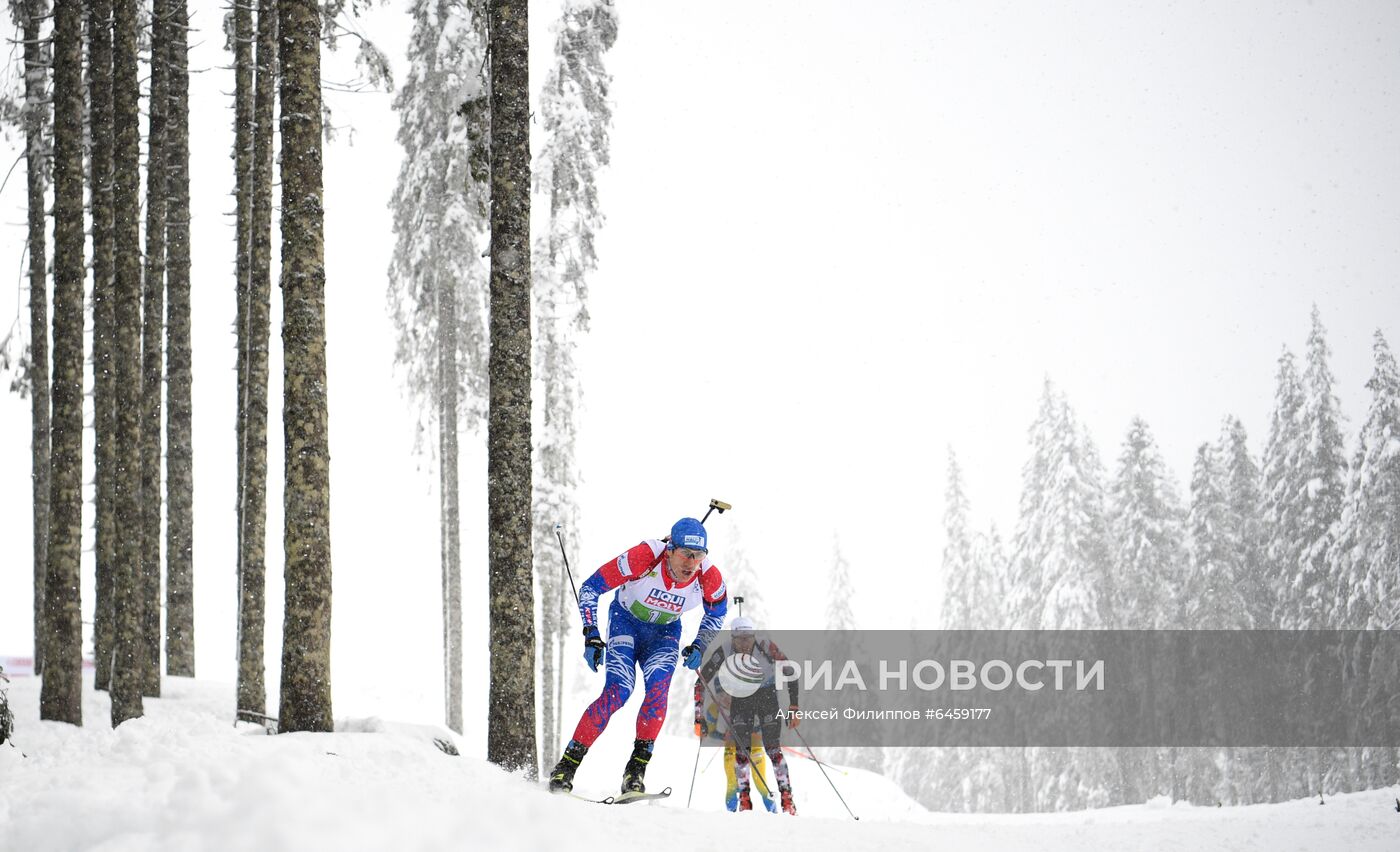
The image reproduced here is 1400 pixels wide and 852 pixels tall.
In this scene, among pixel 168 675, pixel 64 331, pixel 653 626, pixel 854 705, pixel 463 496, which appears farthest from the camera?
pixel 463 496

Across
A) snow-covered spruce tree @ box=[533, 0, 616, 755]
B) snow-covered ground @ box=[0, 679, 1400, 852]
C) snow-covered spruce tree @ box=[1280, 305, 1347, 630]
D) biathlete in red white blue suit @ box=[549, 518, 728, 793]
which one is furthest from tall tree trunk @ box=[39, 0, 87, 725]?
snow-covered spruce tree @ box=[1280, 305, 1347, 630]

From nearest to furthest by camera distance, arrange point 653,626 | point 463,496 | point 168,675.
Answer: point 653,626 < point 168,675 < point 463,496

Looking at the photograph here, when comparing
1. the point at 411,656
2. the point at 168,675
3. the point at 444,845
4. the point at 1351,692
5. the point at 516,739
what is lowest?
the point at 411,656

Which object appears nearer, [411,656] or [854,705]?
[854,705]

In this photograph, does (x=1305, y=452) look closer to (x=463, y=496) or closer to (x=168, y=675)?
(x=168, y=675)

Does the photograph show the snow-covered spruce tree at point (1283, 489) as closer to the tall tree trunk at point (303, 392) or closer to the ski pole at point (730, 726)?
the ski pole at point (730, 726)

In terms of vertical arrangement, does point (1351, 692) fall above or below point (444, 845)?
below

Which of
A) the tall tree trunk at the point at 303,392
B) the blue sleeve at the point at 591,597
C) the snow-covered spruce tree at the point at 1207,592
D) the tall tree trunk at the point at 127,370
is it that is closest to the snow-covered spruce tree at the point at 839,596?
the snow-covered spruce tree at the point at 1207,592

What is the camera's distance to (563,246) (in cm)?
2258

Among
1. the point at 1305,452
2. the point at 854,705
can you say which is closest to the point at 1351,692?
the point at 1305,452

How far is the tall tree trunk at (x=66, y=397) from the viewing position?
1198 cm

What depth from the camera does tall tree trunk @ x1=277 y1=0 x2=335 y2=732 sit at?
314 inches

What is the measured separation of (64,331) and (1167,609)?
1412 inches

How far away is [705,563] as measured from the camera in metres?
8.02
